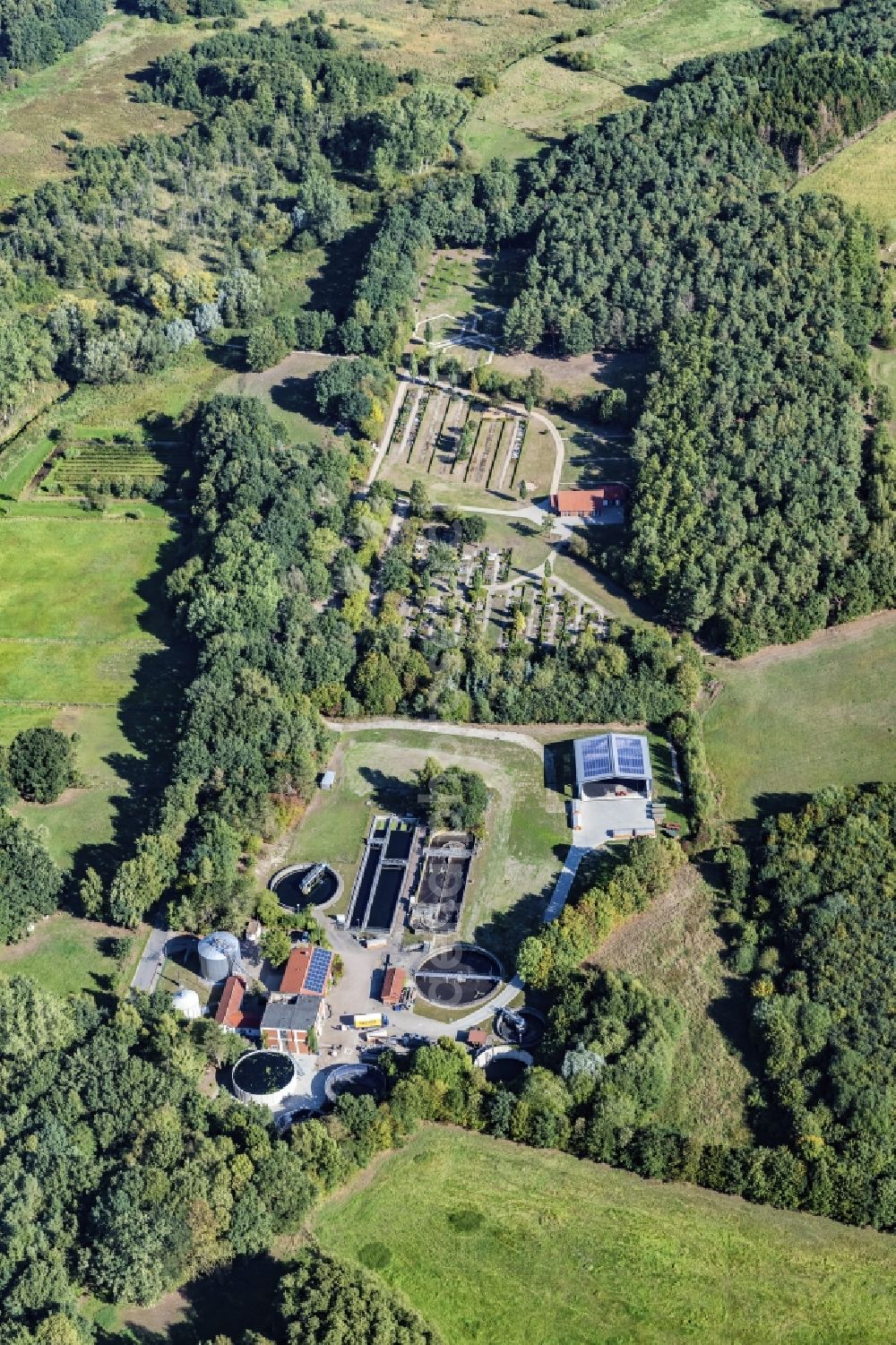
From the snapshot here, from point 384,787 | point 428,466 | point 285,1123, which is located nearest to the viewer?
point 285,1123

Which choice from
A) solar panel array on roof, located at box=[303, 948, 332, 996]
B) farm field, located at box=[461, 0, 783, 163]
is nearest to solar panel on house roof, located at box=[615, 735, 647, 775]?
solar panel array on roof, located at box=[303, 948, 332, 996]

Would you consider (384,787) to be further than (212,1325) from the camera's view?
Yes

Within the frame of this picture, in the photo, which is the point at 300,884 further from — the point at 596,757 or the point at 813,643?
the point at 813,643

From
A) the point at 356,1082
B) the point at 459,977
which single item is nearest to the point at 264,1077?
the point at 356,1082

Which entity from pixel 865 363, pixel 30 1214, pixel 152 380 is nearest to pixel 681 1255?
pixel 30 1214

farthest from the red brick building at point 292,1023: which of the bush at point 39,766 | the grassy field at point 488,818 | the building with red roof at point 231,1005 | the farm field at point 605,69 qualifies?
the farm field at point 605,69

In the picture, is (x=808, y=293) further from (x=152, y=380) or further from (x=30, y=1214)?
(x=30, y=1214)

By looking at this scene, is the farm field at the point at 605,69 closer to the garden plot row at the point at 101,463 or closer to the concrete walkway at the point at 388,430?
the concrete walkway at the point at 388,430
